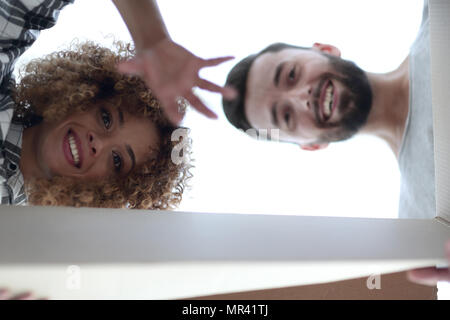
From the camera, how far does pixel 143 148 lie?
2.63 ft

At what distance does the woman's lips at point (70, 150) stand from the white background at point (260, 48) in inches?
7.6

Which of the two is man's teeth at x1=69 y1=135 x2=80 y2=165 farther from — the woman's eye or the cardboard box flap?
the cardboard box flap

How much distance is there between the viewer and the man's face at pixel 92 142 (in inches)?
30.0

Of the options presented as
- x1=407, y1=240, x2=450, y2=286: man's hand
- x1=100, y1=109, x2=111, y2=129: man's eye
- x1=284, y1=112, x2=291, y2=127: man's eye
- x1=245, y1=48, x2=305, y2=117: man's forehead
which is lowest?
x1=407, y1=240, x2=450, y2=286: man's hand

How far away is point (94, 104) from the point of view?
2.58 ft

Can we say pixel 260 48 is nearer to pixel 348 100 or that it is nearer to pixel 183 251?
pixel 348 100

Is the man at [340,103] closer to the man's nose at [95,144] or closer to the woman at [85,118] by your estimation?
the woman at [85,118]

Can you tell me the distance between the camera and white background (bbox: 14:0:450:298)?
753 millimetres

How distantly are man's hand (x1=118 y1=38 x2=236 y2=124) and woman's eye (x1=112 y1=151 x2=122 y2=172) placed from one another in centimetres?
14

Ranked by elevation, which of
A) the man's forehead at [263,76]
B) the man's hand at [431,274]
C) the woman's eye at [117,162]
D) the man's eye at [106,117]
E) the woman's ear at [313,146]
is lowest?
the man's hand at [431,274]

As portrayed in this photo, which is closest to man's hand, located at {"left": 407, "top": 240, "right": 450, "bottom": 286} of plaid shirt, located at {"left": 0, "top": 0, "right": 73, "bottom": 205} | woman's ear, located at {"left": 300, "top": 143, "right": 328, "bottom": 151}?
woman's ear, located at {"left": 300, "top": 143, "right": 328, "bottom": 151}

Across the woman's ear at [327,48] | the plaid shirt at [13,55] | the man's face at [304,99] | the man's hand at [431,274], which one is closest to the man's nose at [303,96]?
the man's face at [304,99]
